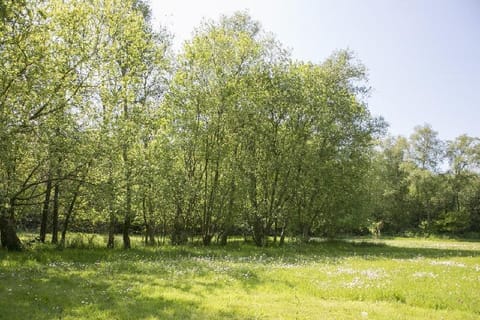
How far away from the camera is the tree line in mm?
21328

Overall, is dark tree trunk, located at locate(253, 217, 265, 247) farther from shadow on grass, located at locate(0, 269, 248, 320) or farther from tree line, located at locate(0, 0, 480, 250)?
shadow on grass, located at locate(0, 269, 248, 320)

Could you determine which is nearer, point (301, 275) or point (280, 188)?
point (301, 275)

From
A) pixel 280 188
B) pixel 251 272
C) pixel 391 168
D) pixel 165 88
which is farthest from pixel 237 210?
pixel 391 168

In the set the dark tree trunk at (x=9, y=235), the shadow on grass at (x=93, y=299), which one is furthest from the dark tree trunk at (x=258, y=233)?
the shadow on grass at (x=93, y=299)

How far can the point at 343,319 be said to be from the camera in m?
11.0

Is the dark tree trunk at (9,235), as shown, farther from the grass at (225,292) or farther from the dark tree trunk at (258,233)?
the dark tree trunk at (258,233)

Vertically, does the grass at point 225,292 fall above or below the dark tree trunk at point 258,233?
below

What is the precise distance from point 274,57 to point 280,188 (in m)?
13.2

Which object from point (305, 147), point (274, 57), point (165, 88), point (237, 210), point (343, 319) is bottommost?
point (343, 319)

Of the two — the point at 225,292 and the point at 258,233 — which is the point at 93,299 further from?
the point at 258,233

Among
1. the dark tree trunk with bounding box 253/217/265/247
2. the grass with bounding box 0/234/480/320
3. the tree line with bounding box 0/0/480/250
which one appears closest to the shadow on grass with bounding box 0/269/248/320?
the grass with bounding box 0/234/480/320

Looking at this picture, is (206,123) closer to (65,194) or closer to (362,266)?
(65,194)

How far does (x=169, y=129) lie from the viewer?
109 ft

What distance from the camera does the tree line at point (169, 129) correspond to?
840 inches
